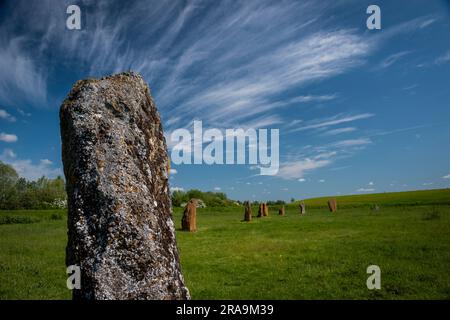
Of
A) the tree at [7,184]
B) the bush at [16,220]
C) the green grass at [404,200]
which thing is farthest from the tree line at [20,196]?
the green grass at [404,200]

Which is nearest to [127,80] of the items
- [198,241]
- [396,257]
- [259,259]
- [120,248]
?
[120,248]

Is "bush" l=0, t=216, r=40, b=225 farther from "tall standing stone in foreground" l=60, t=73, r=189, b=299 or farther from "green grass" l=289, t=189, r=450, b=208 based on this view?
"green grass" l=289, t=189, r=450, b=208

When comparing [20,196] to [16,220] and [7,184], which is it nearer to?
[7,184]

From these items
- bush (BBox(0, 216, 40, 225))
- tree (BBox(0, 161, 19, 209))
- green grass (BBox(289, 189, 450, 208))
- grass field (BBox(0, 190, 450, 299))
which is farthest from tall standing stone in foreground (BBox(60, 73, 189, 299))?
tree (BBox(0, 161, 19, 209))

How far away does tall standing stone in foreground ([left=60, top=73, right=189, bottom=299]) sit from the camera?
523cm

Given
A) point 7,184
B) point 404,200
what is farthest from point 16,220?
point 404,200

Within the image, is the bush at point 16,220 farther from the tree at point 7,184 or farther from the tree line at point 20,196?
the tree at point 7,184

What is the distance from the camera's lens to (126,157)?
5879 mm

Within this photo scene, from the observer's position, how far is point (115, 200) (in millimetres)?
5445

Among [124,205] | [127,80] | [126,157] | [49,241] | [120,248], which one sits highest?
[127,80]

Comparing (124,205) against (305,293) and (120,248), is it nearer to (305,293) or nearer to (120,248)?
(120,248)

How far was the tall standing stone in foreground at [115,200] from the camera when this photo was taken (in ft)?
17.2
